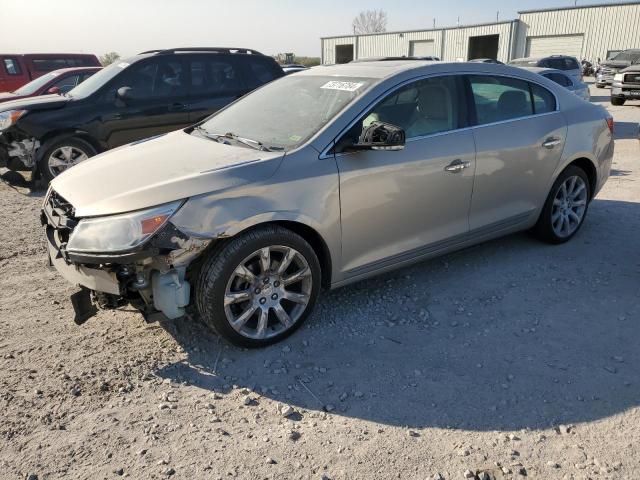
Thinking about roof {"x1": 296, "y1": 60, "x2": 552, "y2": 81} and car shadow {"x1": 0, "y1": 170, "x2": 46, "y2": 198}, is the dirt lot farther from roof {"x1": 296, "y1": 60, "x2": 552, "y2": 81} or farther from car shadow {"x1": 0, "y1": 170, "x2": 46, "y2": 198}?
car shadow {"x1": 0, "y1": 170, "x2": 46, "y2": 198}

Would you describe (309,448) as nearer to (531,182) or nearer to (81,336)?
(81,336)

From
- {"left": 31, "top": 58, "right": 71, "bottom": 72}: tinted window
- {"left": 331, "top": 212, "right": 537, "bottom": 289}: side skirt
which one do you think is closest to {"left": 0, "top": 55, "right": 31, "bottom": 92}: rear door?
{"left": 31, "top": 58, "right": 71, "bottom": 72}: tinted window

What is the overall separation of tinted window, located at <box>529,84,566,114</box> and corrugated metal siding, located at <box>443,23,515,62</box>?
36273mm

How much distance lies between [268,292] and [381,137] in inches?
47.7

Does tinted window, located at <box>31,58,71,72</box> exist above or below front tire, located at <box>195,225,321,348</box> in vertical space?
above

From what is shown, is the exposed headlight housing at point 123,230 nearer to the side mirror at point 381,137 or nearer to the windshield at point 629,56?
the side mirror at point 381,137

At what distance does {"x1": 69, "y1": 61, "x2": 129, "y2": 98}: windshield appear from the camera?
749 cm

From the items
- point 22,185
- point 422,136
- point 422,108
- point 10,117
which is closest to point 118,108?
point 10,117

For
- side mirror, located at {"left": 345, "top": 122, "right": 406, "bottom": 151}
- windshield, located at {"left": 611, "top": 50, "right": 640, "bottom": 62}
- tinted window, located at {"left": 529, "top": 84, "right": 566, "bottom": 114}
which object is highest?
windshield, located at {"left": 611, "top": 50, "right": 640, "bottom": 62}

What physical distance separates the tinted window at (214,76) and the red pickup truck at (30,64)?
8.42 meters

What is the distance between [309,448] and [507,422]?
1027 millimetres

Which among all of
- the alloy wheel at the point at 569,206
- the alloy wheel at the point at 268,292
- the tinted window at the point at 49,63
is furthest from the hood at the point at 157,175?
the tinted window at the point at 49,63

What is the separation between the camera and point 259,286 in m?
3.26

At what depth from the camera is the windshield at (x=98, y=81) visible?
749 centimetres
